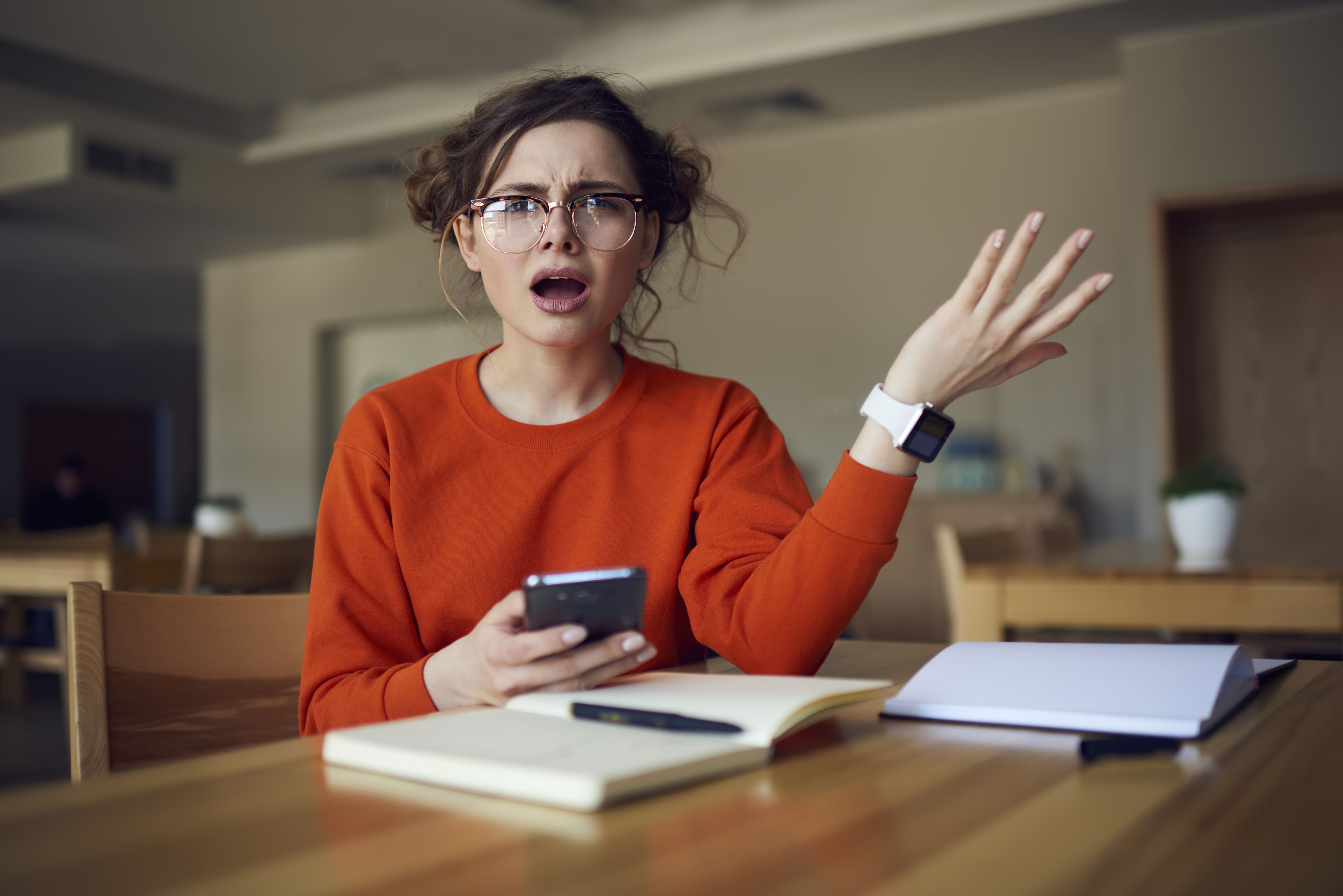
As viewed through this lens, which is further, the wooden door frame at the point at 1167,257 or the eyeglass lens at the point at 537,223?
the wooden door frame at the point at 1167,257

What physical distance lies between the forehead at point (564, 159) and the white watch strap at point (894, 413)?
0.44 meters

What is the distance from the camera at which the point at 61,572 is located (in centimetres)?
268

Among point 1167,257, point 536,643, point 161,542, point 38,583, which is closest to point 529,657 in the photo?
point 536,643

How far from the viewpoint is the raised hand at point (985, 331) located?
2.58 feet

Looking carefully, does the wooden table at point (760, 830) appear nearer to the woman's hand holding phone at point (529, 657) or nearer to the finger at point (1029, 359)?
the woman's hand holding phone at point (529, 657)

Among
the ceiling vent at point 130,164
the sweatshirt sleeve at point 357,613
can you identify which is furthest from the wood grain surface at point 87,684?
the ceiling vent at point 130,164

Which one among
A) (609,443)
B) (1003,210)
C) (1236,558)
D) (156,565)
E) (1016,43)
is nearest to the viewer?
(609,443)

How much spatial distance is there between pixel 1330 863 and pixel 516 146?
936 millimetres

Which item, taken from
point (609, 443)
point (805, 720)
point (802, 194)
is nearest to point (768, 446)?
point (609, 443)

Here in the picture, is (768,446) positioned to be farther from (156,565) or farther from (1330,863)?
(156,565)

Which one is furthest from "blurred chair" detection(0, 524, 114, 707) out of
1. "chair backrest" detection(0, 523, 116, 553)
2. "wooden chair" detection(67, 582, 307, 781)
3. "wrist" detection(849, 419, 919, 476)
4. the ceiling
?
the ceiling

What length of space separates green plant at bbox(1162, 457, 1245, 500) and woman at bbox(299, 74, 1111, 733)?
1.58 m

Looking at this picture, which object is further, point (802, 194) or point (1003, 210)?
point (802, 194)

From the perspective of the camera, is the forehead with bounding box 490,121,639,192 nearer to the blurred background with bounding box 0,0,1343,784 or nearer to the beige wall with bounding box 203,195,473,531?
the blurred background with bounding box 0,0,1343,784
